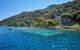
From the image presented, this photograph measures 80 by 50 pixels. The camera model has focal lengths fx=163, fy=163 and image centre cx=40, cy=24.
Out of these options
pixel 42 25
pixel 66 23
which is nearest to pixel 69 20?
pixel 66 23

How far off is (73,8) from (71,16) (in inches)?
440

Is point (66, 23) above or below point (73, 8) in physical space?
below

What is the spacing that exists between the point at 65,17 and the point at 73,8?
9.52 metres

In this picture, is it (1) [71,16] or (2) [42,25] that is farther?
(2) [42,25]

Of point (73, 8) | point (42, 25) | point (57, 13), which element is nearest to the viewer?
point (42, 25)

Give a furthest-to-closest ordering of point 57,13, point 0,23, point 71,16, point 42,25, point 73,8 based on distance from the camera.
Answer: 1. point 0,23
2. point 57,13
3. point 73,8
4. point 42,25
5. point 71,16

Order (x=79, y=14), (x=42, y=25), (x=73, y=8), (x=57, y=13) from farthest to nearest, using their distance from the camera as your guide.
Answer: (x=57, y=13) → (x=73, y=8) → (x=42, y=25) → (x=79, y=14)

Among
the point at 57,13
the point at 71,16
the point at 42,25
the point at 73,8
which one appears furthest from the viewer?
the point at 57,13

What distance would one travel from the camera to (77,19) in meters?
62.5

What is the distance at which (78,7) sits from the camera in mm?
72125

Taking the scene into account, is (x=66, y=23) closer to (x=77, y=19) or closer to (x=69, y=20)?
(x=69, y=20)

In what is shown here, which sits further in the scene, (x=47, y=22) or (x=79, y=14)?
(x=47, y=22)

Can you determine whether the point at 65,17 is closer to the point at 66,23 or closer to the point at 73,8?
the point at 66,23

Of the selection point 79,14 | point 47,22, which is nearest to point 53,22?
point 47,22
